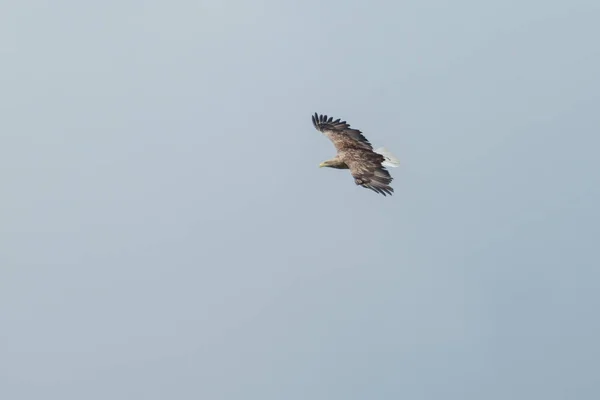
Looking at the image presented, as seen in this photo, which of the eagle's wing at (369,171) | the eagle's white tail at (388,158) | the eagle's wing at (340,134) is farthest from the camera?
the eagle's wing at (340,134)

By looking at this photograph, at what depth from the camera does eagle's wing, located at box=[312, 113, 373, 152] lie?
58.4m

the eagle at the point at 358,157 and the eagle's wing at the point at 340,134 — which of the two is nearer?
the eagle at the point at 358,157

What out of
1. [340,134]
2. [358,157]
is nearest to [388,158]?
[358,157]

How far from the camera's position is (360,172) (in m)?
53.6

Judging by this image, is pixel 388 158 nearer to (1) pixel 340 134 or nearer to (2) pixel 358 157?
(2) pixel 358 157

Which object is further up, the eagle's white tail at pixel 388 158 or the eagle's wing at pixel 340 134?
the eagle's wing at pixel 340 134

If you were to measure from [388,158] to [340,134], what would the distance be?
5884 millimetres

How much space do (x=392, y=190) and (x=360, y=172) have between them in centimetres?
333

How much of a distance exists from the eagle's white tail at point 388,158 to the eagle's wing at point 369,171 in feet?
1.71

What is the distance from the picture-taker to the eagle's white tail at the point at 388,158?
179ft

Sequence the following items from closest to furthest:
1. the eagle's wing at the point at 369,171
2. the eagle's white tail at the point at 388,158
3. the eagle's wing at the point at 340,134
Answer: the eagle's wing at the point at 369,171 → the eagle's white tail at the point at 388,158 → the eagle's wing at the point at 340,134

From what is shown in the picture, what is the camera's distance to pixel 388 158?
182 ft

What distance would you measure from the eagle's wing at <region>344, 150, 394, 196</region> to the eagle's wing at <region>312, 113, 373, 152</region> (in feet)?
4.97

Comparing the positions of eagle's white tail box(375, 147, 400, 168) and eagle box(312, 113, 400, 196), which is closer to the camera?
eagle box(312, 113, 400, 196)
